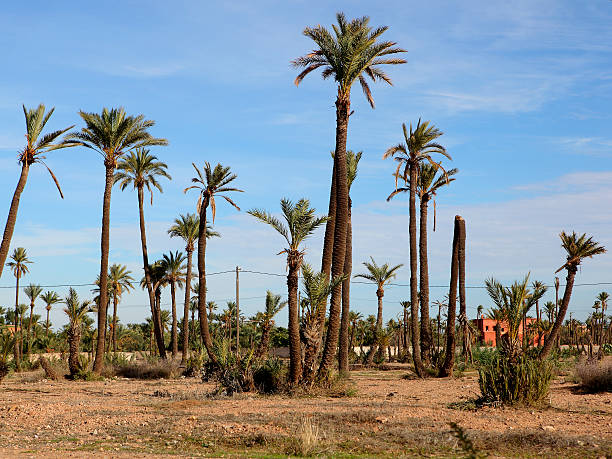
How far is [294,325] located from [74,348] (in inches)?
→ 618

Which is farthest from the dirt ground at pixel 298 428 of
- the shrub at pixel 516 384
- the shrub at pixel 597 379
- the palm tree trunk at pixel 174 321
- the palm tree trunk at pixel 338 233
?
the palm tree trunk at pixel 174 321

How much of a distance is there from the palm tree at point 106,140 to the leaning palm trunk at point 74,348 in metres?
1.39

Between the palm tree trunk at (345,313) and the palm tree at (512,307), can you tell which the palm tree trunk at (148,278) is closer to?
the palm tree trunk at (345,313)

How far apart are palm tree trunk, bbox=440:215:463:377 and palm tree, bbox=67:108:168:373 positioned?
1675cm

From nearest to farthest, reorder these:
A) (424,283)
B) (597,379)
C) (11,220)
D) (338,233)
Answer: (597,379), (338,233), (11,220), (424,283)

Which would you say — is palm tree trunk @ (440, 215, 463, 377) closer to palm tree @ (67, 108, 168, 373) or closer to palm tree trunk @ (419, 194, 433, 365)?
palm tree trunk @ (419, 194, 433, 365)

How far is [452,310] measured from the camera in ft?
102

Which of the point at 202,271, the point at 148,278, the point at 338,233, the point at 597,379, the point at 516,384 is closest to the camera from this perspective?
the point at 516,384

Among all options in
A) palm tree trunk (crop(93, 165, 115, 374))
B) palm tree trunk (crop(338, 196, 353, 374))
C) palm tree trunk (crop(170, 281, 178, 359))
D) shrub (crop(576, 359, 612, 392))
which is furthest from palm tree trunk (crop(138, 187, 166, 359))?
shrub (crop(576, 359, 612, 392))

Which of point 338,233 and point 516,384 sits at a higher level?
point 338,233

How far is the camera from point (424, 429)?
1389 centimetres

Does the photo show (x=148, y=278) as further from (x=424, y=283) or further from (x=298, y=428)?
(x=298, y=428)

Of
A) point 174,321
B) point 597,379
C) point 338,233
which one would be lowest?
point 597,379

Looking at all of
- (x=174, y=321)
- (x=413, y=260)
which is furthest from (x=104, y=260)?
(x=413, y=260)
